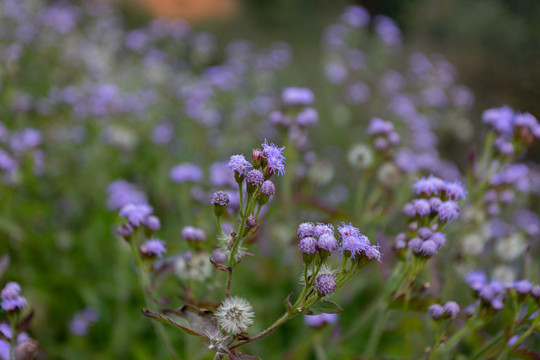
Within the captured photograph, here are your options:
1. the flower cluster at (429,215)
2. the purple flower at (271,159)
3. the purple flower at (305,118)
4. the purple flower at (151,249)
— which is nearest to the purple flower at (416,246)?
the flower cluster at (429,215)

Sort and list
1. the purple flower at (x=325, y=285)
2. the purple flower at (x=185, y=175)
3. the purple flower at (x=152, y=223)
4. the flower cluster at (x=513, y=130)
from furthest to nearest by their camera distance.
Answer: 1. the purple flower at (x=185, y=175)
2. the flower cluster at (x=513, y=130)
3. the purple flower at (x=152, y=223)
4. the purple flower at (x=325, y=285)

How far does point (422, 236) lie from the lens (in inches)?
74.4

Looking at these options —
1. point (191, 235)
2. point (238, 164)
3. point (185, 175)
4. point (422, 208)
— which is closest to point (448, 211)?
point (422, 208)

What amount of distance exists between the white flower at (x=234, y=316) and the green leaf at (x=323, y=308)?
0.64ft

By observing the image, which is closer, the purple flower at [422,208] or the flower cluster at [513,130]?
the purple flower at [422,208]

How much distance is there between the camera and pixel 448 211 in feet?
6.24

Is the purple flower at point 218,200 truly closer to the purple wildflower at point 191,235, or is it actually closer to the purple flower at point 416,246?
the purple wildflower at point 191,235

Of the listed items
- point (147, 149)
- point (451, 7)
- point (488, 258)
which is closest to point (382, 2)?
point (451, 7)

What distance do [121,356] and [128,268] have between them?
2.05ft

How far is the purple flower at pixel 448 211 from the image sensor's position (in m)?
1.90

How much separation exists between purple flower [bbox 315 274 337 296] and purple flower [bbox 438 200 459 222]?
0.69 meters

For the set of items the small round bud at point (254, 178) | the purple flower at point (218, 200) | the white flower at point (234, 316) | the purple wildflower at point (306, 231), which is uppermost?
the small round bud at point (254, 178)

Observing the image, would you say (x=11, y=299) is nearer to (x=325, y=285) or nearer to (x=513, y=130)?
(x=325, y=285)

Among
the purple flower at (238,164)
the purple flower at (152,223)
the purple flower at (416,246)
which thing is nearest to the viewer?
the purple flower at (238,164)
